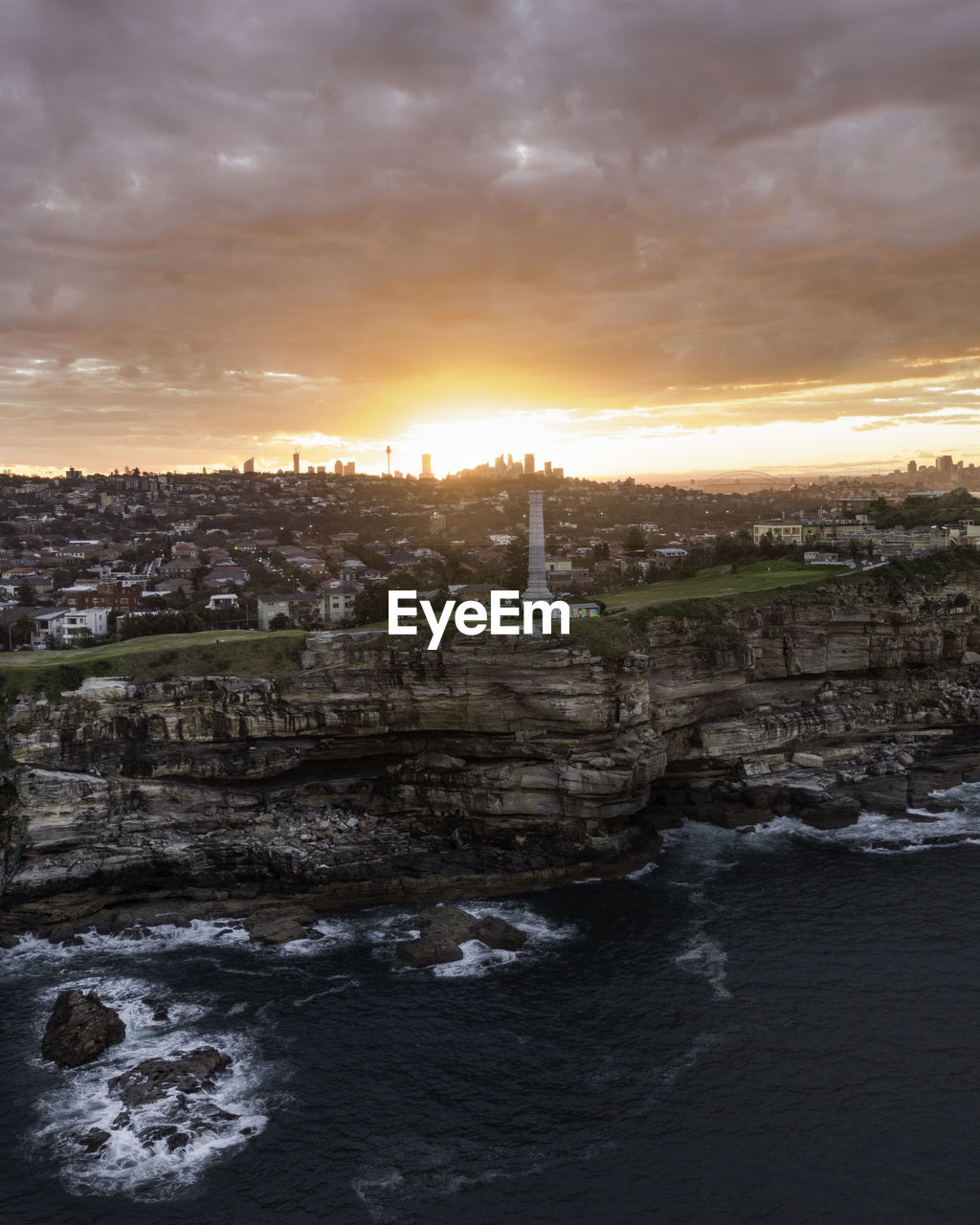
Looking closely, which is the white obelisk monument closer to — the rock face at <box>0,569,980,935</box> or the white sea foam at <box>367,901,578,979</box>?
the rock face at <box>0,569,980,935</box>

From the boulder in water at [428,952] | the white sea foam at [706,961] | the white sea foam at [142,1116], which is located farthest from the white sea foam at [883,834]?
the white sea foam at [142,1116]

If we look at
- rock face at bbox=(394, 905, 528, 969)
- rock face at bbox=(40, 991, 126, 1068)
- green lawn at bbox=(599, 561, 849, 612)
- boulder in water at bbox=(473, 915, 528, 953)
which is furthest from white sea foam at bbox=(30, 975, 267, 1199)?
green lawn at bbox=(599, 561, 849, 612)

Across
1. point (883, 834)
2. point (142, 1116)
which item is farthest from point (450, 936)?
point (883, 834)

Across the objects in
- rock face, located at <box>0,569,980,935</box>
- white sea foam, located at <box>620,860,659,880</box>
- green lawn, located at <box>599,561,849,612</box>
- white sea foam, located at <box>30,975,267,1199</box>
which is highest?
green lawn, located at <box>599,561,849,612</box>

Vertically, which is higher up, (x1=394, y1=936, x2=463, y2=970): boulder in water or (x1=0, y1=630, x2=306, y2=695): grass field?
(x1=0, y1=630, x2=306, y2=695): grass field

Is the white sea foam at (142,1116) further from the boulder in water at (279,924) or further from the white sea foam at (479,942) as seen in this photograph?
the white sea foam at (479,942)

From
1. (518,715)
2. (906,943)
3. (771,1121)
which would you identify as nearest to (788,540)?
(518,715)
